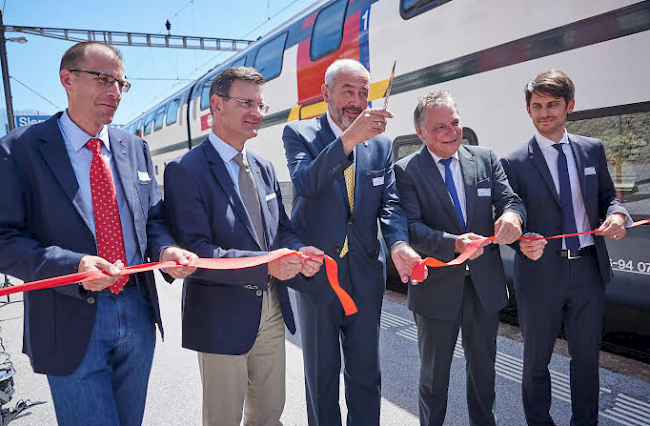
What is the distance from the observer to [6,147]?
5.12 feet

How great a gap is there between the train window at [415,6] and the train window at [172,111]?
887 cm

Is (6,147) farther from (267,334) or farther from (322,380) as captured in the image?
(322,380)

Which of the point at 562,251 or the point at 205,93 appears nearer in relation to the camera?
the point at 562,251

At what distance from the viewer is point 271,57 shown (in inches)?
291

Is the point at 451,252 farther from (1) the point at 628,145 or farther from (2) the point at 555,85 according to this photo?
(1) the point at 628,145

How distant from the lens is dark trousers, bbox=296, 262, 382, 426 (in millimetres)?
2164

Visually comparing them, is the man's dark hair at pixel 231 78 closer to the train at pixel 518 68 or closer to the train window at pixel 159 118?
the train at pixel 518 68

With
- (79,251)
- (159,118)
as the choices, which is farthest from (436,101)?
(159,118)

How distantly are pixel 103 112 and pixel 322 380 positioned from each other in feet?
5.11

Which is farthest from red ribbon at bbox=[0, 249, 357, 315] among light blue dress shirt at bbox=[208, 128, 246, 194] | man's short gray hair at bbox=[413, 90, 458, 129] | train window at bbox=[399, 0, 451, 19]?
train window at bbox=[399, 0, 451, 19]

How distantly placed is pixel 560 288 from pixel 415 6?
337cm

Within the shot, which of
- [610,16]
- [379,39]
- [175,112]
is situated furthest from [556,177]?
[175,112]

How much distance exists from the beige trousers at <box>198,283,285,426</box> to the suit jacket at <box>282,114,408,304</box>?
0.79 ft

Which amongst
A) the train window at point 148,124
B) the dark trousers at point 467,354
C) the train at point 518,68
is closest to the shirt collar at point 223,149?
the dark trousers at point 467,354
